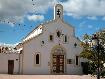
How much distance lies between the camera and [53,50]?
1735 inches

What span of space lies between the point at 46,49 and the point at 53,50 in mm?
1216

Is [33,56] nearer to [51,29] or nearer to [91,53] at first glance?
[51,29]

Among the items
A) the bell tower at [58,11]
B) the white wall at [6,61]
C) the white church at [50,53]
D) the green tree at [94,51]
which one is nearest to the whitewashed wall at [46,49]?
the white church at [50,53]

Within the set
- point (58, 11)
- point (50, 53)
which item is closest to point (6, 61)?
point (50, 53)

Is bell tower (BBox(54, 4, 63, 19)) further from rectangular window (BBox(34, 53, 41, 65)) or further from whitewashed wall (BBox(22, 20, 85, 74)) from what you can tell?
rectangular window (BBox(34, 53, 41, 65))

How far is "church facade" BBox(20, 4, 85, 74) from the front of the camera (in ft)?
139

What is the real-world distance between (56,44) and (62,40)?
1118mm

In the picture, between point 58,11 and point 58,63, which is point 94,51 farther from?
point 58,11

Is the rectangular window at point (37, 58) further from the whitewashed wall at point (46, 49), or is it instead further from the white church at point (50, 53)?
the whitewashed wall at point (46, 49)

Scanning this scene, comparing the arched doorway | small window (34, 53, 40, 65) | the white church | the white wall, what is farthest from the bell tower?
the white wall

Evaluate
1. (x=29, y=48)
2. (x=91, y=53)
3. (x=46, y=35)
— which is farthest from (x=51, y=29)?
(x=91, y=53)

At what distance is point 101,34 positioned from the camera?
26.9 metres

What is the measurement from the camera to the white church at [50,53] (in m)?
42.2

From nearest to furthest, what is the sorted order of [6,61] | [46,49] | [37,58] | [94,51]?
[94,51]
[6,61]
[37,58]
[46,49]
